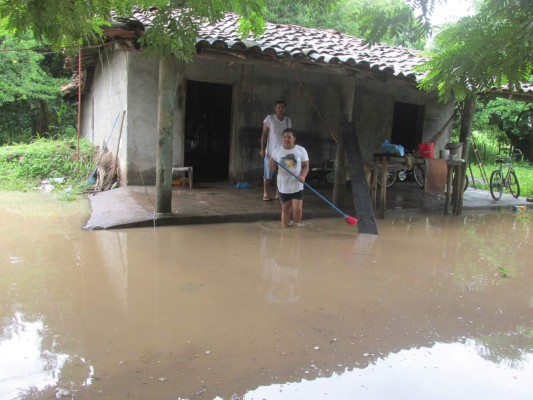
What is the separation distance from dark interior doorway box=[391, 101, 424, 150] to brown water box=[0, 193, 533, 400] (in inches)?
256

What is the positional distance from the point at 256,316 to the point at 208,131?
24.9 ft

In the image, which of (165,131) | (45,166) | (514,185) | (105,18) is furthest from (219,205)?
(514,185)

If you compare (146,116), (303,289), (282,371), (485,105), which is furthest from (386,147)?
(485,105)

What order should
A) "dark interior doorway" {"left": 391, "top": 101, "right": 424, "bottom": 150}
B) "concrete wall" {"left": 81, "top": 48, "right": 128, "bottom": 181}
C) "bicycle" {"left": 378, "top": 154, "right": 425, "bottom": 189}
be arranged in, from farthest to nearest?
"dark interior doorway" {"left": 391, "top": 101, "right": 424, "bottom": 150} < "bicycle" {"left": 378, "top": 154, "right": 425, "bottom": 189} < "concrete wall" {"left": 81, "top": 48, "right": 128, "bottom": 181}

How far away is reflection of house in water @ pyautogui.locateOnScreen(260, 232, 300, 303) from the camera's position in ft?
13.4

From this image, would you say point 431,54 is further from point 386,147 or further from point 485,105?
point 485,105

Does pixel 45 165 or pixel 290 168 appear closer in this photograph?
pixel 290 168

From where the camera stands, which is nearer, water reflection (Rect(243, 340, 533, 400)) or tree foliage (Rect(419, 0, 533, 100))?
tree foliage (Rect(419, 0, 533, 100))

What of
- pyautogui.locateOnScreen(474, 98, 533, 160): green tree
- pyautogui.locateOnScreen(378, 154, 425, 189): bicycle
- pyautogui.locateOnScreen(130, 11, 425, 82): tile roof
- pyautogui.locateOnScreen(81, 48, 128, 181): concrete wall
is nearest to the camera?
pyautogui.locateOnScreen(130, 11, 425, 82): tile roof

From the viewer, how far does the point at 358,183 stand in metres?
7.27

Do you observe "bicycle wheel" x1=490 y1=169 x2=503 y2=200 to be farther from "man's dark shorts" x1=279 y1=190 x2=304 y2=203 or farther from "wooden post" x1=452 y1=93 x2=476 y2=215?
"man's dark shorts" x1=279 y1=190 x2=304 y2=203

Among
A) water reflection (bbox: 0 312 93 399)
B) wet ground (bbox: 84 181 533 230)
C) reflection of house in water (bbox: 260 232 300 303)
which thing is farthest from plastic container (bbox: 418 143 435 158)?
water reflection (bbox: 0 312 93 399)

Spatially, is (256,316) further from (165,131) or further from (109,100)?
(109,100)

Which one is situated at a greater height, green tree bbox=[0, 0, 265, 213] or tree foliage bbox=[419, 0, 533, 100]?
green tree bbox=[0, 0, 265, 213]
